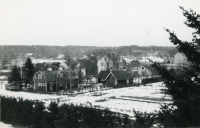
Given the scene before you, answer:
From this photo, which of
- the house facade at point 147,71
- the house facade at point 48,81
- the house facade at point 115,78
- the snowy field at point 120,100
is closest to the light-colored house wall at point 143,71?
the house facade at point 147,71

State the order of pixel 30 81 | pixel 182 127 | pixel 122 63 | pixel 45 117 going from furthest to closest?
pixel 122 63
pixel 30 81
pixel 45 117
pixel 182 127

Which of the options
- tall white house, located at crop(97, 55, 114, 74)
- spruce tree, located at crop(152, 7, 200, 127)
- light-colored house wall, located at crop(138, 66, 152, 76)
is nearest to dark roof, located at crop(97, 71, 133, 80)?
tall white house, located at crop(97, 55, 114, 74)

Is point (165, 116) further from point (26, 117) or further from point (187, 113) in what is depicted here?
point (26, 117)

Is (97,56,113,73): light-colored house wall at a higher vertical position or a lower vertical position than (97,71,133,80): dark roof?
→ higher

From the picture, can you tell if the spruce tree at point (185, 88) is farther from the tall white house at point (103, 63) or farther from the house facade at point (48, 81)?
the tall white house at point (103, 63)

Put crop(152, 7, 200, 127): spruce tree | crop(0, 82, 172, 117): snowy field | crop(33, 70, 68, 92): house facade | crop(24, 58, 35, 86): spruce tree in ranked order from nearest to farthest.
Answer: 1. crop(152, 7, 200, 127): spruce tree
2. crop(0, 82, 172, 117): snowy field
3. crop(33, 70, 68, 92): house facade
4. crop(24, 58, 35, 86): spruce tree

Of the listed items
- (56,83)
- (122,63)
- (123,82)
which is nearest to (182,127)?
(56,83)

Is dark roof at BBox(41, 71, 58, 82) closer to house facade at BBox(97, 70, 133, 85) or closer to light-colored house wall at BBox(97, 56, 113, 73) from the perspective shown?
house facade at BBox(97, 70, 133, 85)

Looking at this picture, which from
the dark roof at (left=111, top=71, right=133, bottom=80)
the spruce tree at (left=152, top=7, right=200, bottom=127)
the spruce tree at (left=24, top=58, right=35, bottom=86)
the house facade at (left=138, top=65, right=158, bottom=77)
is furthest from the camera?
the house facade at (left=138, top=65, right=158, bottom=77)

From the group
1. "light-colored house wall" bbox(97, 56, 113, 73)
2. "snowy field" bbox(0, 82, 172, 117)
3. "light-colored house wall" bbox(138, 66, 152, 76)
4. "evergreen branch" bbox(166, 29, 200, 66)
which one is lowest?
"snowy field" bbox(0, 82, 172, 117)
